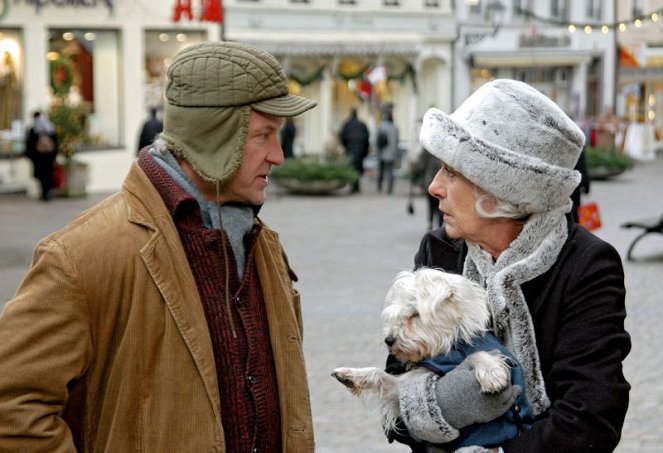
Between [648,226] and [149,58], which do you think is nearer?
[648,226]

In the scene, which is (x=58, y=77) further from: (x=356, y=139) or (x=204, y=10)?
(x=356, y=139)

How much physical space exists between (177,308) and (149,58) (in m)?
28.5

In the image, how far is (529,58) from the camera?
148 feet

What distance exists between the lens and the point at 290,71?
37.3 m

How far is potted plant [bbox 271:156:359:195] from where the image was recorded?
2661 cm

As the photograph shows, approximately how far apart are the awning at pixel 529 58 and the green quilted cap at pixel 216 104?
40967 millimetres

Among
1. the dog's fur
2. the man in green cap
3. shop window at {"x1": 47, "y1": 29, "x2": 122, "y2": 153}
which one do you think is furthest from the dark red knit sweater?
shop window at {"x1": 47, "y1": 29, "x2": 122, "y2": 153}

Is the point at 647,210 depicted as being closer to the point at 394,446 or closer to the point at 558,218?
the point at 394,446

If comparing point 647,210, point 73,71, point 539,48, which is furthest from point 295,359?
point 539,48

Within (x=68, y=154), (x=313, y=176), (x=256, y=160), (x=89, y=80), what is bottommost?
(x=313, y=176)

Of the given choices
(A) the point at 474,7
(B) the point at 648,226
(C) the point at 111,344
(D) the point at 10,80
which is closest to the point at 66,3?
(D) the point at 10,80

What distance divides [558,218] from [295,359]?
2.39 ft

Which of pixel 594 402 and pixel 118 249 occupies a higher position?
pixel 118 249

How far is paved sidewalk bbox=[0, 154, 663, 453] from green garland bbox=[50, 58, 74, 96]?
3185 mm
